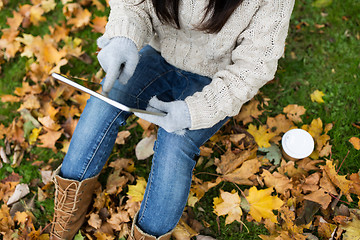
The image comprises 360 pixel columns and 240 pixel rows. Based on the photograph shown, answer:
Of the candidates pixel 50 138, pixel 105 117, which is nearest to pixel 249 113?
pixel 105 117

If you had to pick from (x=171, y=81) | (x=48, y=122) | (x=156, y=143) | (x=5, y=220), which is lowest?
(x=5, y=220)

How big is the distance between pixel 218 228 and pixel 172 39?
3.85 feet

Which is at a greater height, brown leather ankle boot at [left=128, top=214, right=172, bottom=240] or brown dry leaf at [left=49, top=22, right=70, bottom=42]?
brown dry leaf at [left=49, top=22, right=70, bottom=42]

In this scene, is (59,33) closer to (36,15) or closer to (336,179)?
(36,15)

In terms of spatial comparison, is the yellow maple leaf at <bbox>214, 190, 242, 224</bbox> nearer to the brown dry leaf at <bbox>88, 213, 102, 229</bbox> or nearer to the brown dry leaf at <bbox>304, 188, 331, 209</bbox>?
the brown dry leaf at <bbox>304, 188, 331, 209</bbox>

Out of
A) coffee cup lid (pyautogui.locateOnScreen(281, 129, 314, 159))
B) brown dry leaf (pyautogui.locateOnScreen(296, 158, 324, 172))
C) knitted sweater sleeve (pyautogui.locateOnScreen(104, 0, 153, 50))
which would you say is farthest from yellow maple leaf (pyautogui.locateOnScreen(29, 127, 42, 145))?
brown dry leaf (pyautogui.locateOnScreen(296, 158, 324, 172))

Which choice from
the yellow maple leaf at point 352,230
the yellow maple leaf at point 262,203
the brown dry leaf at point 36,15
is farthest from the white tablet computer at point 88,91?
the brown dry leaf at point 36,15

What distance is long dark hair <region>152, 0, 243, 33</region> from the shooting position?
115 centimetres

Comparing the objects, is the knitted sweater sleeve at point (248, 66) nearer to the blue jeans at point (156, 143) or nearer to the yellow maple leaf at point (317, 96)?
the blue jeans at point (156, 143)

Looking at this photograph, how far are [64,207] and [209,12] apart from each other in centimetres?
128

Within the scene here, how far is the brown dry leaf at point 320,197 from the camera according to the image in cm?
160

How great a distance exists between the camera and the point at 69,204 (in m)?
1.54

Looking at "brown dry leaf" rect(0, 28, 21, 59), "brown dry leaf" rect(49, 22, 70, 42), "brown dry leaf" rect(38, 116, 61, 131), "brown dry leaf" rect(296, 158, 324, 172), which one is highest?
"brown dry leaf" rect(49, 22, 70, 42)

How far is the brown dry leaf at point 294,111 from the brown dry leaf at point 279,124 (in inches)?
1.5
